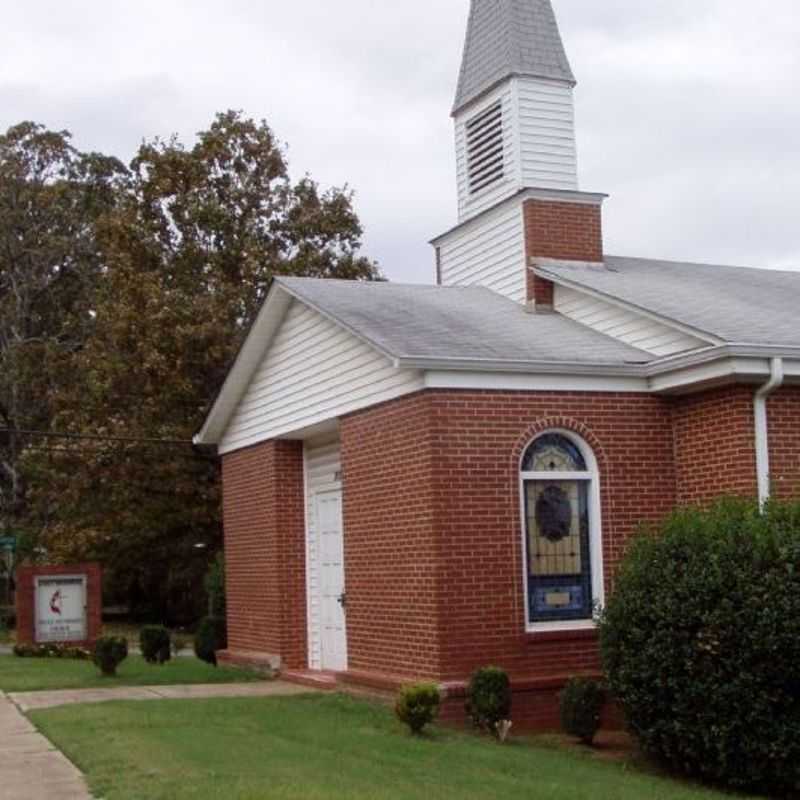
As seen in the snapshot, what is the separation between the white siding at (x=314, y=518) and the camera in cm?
1638

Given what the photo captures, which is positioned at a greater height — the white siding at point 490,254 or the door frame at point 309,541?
the white siding at point 490,254

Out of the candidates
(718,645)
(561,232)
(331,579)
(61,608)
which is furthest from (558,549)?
(61,608)

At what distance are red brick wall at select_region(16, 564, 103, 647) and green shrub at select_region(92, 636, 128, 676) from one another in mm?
6428

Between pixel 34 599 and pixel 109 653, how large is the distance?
7124 mm

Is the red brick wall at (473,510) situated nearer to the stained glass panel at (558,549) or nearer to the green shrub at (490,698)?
the stained glass panel at (558,549)

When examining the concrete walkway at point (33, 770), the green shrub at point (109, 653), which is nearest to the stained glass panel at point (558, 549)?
the concrete walkway at point (33, 770)

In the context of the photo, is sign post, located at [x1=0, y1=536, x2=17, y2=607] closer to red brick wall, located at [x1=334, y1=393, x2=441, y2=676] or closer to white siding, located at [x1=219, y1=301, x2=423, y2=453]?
white siding, located at [x1=219, y1=301, x2=423, y2=453]

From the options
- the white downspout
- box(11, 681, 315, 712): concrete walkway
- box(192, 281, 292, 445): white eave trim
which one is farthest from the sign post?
the white downspout

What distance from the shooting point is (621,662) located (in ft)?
36.2

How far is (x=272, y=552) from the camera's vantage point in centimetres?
1694

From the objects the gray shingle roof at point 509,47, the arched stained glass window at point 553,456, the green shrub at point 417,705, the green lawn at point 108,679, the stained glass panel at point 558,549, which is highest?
the gray shingle roof at point 509,47

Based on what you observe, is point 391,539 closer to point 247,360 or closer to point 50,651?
point 247,360

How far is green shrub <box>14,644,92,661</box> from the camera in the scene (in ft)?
73.6

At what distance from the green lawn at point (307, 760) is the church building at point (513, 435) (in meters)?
1.23
